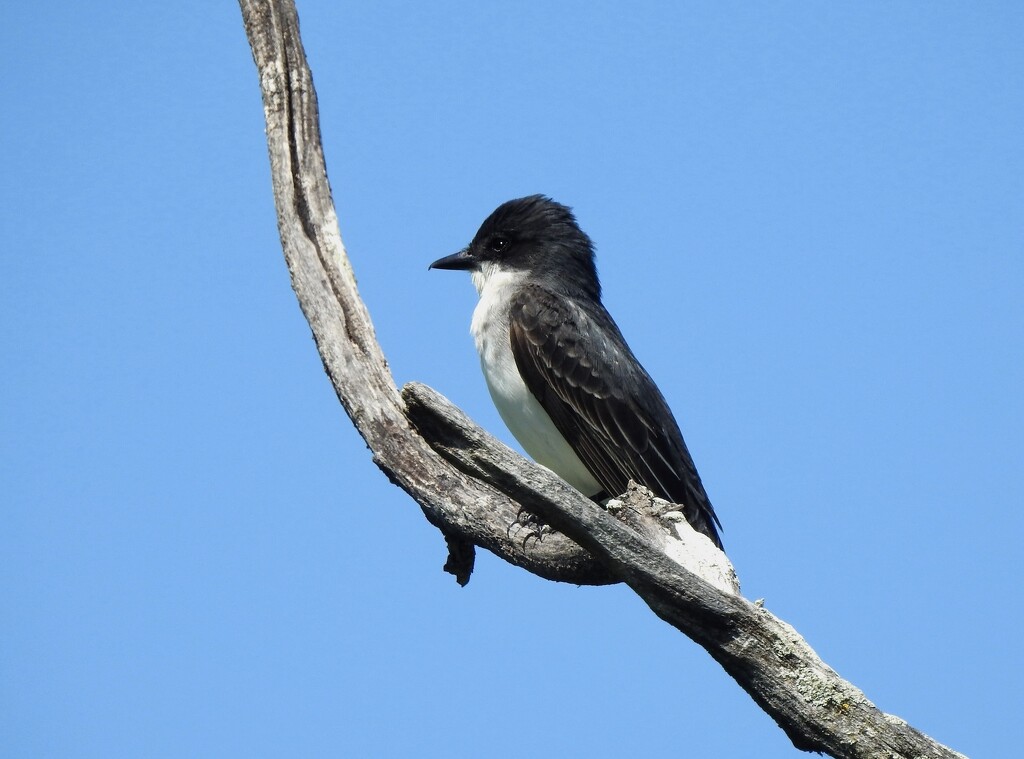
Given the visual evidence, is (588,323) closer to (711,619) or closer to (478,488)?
(478,488)

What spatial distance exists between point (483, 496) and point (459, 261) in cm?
392

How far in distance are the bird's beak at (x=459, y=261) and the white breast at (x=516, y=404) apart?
846 millimetres

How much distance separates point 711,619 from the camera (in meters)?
5.20

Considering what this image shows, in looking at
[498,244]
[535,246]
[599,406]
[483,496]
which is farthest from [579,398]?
[483,496]

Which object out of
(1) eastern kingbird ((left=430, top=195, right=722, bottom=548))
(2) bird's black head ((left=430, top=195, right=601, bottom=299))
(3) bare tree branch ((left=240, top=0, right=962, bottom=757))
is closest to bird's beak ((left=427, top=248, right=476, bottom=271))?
(2) bird's black head ((left=430, top=195, right=601, bottom=299))

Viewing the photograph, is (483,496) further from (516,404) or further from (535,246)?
(535,246)

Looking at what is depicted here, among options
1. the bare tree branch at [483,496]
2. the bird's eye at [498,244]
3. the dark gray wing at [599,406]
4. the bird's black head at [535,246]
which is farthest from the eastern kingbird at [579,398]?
the bare tree branch at [483,496]

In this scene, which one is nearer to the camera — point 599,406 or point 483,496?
point 483,496

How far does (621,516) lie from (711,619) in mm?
1090

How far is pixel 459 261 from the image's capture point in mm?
10141

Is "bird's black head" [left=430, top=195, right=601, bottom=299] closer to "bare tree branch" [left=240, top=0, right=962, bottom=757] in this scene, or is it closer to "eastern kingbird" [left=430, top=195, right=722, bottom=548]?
"eastern kingbird" [left=430, top=195, right=722, bottom=548]

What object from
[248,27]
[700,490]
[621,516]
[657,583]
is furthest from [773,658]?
[248,27]

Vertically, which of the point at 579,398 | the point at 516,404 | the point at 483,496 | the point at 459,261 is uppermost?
the point at 459,261

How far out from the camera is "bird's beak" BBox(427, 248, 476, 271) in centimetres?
1012
